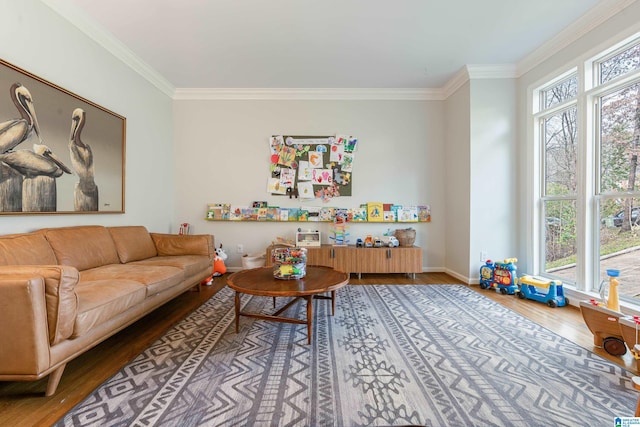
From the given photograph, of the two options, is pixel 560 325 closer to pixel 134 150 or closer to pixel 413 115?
pixel 413 115

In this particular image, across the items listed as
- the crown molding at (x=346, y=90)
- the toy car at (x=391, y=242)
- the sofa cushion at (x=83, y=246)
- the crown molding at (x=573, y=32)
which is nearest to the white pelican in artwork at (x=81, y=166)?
the sofa cushion at (x=83, y=246)

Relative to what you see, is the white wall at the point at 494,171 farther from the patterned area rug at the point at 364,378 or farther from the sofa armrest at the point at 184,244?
the sofa armrest at the point at 184,244

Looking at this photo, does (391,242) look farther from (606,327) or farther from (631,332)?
(631,332)

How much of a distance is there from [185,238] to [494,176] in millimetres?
4019

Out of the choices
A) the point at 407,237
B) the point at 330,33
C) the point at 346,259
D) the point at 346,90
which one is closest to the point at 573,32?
the point at 330,33

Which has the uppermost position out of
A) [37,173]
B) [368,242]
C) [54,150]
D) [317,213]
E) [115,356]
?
[54,150]

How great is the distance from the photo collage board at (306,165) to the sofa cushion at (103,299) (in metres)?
2.52

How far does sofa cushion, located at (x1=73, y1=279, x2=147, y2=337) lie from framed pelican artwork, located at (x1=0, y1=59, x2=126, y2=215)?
1.01 metres

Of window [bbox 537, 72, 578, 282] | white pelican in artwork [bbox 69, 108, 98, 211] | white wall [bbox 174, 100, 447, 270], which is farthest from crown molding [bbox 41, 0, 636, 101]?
white pelican in artwork [bbox 69, 108, 98, 211]

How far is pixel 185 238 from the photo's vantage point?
3.24 m

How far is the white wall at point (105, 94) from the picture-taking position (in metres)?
2.10

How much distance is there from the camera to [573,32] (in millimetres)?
2697

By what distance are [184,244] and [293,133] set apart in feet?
7.39

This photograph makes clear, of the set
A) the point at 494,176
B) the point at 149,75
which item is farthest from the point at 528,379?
the point at 149,75
